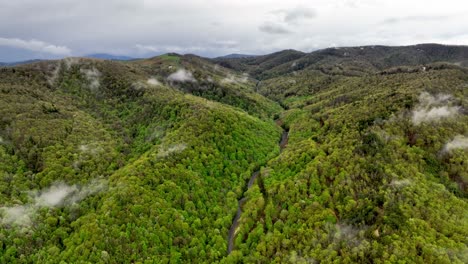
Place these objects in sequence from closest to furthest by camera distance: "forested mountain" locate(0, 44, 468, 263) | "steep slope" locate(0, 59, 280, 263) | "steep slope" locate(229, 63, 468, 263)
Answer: "steep slope" locate(229, 63, 468, 263)
"forested mountain" locate(0, 44, 468, 263)
"steep slope" locate(0, 59, 280, 263)

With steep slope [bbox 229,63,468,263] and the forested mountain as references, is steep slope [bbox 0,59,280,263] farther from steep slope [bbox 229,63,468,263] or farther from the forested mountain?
steep slope [bbox 229,63,468,263]

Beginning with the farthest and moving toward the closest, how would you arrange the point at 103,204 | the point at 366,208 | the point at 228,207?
the point at 228,207 < the point at 103,204 < the point at 366,208

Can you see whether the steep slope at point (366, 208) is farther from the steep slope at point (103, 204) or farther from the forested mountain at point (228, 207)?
the steep slope at point (103, 204)

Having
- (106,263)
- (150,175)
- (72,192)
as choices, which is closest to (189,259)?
(106,263)

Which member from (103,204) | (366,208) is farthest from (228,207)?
(366,208)

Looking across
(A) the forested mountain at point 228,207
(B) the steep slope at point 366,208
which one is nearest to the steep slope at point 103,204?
(A) the forested mountain at point 228,207

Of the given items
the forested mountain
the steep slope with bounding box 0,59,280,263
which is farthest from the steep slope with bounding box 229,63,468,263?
the steep slope with bounding box 0,59,280,263

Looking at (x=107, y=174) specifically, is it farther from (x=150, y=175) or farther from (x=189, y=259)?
(x=189, y=259)

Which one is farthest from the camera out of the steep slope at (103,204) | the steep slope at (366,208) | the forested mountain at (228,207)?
the steep slope at (103,204)

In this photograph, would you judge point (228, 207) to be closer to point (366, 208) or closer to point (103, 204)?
point (103, 204)

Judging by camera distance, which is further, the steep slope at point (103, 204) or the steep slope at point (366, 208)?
the steep slope at point (103, 204)

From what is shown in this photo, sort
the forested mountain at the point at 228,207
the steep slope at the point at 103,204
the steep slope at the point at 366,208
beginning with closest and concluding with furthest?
the steep slope at the point at 366,208 < the forested mountain at the point at 228,207 < the steep slope at the point at 103,204
